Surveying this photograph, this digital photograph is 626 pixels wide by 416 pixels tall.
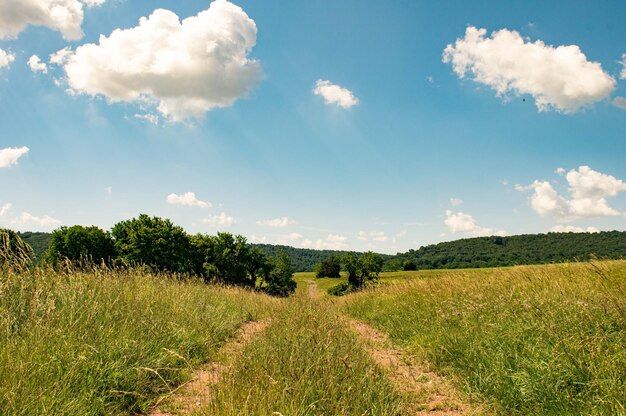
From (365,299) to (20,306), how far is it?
45.4 feet

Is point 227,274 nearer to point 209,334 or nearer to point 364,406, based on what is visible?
point 209,334

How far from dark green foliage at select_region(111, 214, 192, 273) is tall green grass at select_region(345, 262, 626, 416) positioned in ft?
157

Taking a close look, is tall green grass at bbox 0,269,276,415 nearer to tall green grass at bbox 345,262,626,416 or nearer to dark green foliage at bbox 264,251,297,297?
tall green grass at bbox 345,262,626,416


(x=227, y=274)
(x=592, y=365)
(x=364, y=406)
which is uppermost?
(x=592, y=365)

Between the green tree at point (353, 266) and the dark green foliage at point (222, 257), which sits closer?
the dark green foliage at point (222, 257)

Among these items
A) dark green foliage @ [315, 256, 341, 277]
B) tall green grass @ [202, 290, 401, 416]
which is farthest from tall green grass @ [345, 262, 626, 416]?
dark green foliage @ [315, 256, 341, 277]

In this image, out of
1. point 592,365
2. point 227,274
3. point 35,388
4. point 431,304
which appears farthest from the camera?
point 227,274

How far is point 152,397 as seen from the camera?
515 cm

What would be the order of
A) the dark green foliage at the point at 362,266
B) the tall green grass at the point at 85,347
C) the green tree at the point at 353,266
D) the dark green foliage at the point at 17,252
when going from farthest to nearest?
1. the green tree at the point at 353,266
2. the dark green foliage at the point at 362,266
3. the dark green foliage at the point at 17,252
4. the tall green grass at the point at 85,347

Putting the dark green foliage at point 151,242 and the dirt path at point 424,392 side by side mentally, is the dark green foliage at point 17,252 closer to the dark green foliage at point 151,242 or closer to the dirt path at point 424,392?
the dirt path at point 424,392

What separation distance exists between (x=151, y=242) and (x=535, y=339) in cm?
5323

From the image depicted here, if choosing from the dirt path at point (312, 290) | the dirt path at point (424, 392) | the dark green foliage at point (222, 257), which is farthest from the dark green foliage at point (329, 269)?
the dirt path at point (424, 392)

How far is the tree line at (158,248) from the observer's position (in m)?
51.0

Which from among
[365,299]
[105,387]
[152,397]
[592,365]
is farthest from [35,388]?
[365,299]
